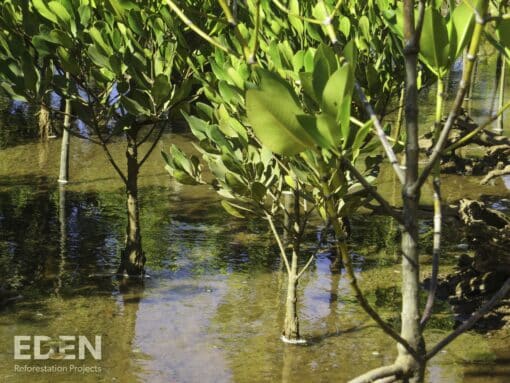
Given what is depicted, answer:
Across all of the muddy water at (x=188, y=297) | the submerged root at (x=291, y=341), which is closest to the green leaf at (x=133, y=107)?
the muddy water at (x=188, y=297)

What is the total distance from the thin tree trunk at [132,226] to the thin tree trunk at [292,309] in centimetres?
228

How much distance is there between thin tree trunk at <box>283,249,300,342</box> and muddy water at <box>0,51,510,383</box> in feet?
0.51

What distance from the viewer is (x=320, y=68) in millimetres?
2123

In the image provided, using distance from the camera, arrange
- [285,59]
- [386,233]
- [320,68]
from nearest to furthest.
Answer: [320,68]
[285,59]
[386,233]

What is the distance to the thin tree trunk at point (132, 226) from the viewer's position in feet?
30.5

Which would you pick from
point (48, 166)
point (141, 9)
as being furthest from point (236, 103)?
point (48, 166)

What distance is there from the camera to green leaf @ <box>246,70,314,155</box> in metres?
1.88

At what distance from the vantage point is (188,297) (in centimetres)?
895

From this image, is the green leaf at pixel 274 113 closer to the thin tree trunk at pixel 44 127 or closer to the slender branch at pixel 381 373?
the slender branch at pixel 381 373

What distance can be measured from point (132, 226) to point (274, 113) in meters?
7.58

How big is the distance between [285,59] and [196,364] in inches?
114

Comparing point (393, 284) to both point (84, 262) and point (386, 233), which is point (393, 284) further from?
point (84, 262)

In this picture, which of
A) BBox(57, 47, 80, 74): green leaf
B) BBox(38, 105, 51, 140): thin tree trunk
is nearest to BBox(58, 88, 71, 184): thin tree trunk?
BBox(38, 105, 51, 140): thin tree trunk

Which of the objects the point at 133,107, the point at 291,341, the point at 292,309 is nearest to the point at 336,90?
the point at 292,309
